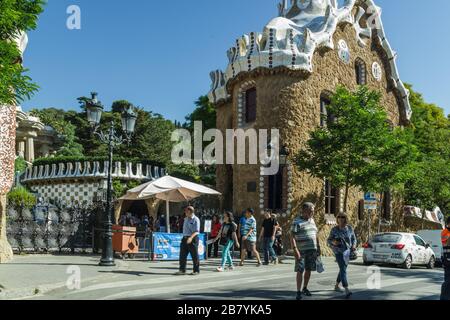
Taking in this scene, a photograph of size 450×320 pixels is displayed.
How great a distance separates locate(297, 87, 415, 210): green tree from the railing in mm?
15813

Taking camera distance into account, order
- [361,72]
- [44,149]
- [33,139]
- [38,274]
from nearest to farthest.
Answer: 1. [38,274]
2. [361,72]
3. [33,139]
4. [44,149]

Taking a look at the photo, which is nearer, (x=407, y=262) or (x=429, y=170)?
(x=407, y=262)

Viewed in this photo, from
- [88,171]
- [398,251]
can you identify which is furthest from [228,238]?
[88,171]

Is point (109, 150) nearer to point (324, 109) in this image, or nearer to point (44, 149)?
point (324, 109)

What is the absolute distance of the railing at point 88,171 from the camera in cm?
3287

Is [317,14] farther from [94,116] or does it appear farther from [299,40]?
[94,116]

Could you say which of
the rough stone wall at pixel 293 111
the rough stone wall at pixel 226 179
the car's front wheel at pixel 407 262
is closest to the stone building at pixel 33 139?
the rough stone wall at pixel 226 179

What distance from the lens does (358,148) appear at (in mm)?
19969

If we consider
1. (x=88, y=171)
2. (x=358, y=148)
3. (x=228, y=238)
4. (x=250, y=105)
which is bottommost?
(x=228, y=238)

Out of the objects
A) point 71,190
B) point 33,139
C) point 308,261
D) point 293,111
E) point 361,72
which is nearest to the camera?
point 308,261

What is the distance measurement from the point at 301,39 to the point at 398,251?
33.2ft

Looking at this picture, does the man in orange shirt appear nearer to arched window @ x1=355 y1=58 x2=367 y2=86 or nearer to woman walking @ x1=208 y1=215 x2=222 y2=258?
woman walking @ x1=208 y1=215 x2=222 y2=258
